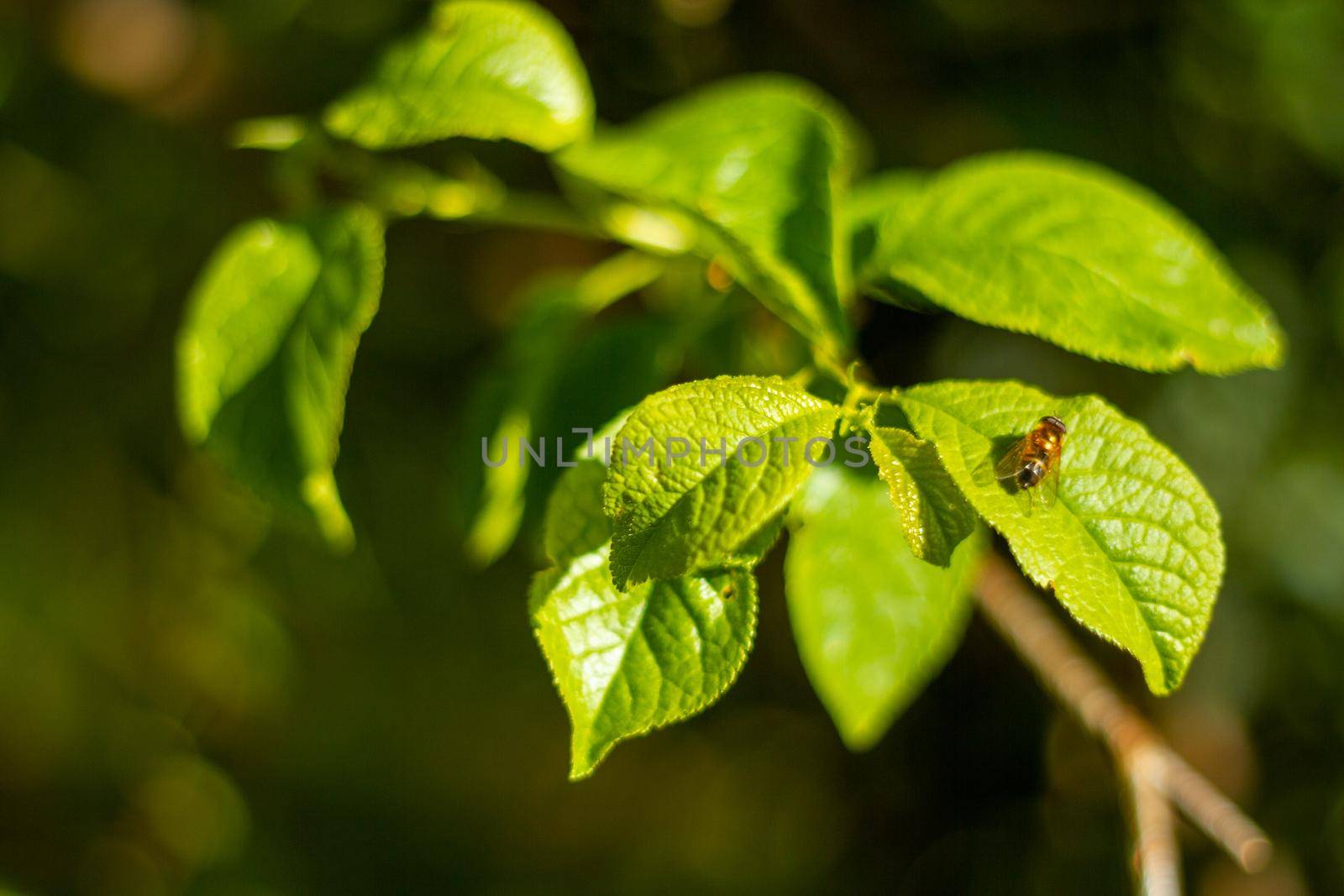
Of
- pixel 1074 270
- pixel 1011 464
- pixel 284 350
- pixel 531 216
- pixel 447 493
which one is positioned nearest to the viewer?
pixel 1011 464

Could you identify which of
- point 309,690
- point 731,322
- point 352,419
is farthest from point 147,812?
point 731,322

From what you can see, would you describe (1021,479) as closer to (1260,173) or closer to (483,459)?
(483,459)

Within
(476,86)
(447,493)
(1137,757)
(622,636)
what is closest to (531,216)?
(476,86)

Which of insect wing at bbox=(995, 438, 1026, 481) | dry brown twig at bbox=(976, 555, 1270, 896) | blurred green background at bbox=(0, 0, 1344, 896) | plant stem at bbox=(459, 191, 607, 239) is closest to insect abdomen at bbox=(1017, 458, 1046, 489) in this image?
insect wing at bbox=(995, 438, 1026, 481)

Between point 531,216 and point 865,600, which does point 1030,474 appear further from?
point 531,216

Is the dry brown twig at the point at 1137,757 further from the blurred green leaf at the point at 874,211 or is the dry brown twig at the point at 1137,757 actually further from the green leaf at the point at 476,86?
the green leaf at the point at 476,86

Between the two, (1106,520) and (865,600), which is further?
(865,600)

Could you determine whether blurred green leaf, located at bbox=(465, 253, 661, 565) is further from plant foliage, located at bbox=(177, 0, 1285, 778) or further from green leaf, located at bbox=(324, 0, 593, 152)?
green leaf, located at bbox=(324, 0, 593, 152)

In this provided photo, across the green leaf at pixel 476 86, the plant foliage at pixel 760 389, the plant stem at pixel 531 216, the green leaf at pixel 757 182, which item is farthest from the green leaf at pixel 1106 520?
the plant stem at pixel 531 216
